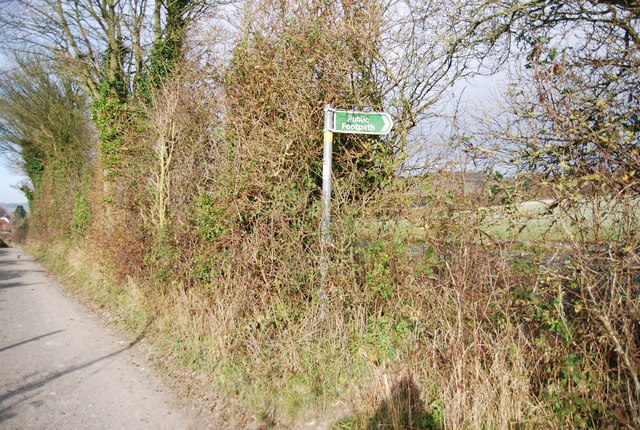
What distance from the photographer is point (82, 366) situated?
5.76 meters

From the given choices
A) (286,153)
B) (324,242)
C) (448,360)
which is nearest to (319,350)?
(324,242)

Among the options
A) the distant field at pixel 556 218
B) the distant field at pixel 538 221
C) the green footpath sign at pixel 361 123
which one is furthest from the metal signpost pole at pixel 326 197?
the distant field at pixel 556 218

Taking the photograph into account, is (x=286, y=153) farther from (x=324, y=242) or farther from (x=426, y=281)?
(x=426, y=281)

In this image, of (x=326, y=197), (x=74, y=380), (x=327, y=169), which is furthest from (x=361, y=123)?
(x=74, y=380)

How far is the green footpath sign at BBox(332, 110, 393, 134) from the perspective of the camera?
5.18m

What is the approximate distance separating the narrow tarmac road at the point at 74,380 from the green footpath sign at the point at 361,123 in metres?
3.58

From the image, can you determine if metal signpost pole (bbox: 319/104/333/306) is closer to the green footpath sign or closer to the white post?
the white post

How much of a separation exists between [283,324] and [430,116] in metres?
3.61

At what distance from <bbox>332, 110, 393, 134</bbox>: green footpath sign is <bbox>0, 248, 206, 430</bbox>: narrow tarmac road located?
3582mm

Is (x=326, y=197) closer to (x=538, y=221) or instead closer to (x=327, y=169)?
(x=327, y=169)

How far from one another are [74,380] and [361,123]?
4620 millimetres

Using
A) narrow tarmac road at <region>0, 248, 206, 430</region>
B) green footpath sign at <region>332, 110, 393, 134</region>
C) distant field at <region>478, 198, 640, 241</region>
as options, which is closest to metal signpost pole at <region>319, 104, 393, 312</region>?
green footpath sign at <region>332, 110, 393, 134</region>

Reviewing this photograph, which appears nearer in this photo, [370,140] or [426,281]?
[426,281]

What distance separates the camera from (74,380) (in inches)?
207
